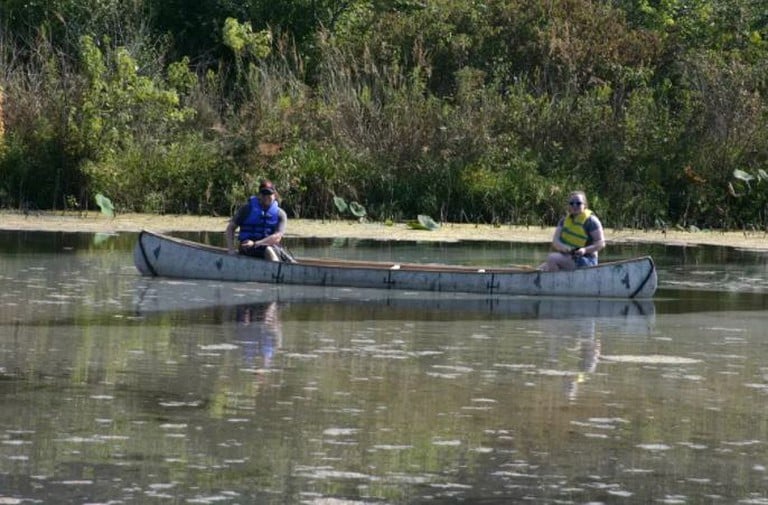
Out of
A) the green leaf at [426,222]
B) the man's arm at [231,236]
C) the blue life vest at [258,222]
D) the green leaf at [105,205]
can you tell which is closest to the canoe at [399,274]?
the man's arm at [231,236]

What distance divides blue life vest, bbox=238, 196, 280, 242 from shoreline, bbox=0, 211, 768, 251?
6.01 meters

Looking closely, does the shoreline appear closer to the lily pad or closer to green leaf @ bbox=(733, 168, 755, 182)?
the lily pad

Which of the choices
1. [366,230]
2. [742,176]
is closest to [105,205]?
[366,230]

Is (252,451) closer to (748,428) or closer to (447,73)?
(748,428)

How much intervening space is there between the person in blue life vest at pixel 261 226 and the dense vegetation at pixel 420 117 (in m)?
8.84

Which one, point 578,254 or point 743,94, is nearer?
point 578,254

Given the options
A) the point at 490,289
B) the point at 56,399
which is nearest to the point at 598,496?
the point at 56,399

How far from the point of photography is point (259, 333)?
14852mm

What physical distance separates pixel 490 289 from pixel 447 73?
14.6m

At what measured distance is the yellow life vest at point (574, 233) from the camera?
19047 mm

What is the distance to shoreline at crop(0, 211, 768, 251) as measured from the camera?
85.5ft

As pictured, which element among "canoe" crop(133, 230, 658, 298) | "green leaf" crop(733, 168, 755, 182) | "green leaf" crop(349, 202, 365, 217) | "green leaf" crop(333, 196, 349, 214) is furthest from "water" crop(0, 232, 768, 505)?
"green leaf" crop(733, 168, 755, 182)

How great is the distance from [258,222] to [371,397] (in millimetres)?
8360

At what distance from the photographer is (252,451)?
379 inches
